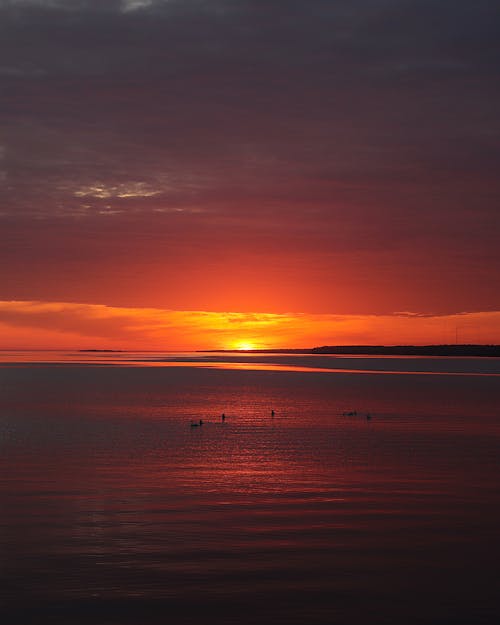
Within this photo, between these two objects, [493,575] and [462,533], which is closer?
[493,575]

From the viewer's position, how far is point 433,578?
62.8ft

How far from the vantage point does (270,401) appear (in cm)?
8150

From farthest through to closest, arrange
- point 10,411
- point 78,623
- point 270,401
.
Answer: point 270,401 → point 10,411 → point 78,623

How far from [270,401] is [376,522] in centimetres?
5675

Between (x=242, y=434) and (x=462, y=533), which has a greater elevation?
(x=242, y=434)

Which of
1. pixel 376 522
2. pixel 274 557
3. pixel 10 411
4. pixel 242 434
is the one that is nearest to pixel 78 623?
pixel 274 557

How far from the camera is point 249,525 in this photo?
24.3m

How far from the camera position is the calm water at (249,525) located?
56.9 ft

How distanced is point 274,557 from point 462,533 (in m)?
6.06

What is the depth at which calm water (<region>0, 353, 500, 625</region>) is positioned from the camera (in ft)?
56.9

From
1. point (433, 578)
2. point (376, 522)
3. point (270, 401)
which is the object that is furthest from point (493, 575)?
point (270, 401)

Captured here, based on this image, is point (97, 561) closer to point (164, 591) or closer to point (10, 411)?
point (164, 591)

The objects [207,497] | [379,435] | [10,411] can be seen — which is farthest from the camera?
[10,411]

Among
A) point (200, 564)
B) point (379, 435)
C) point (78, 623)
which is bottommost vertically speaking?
point (78, 623)
